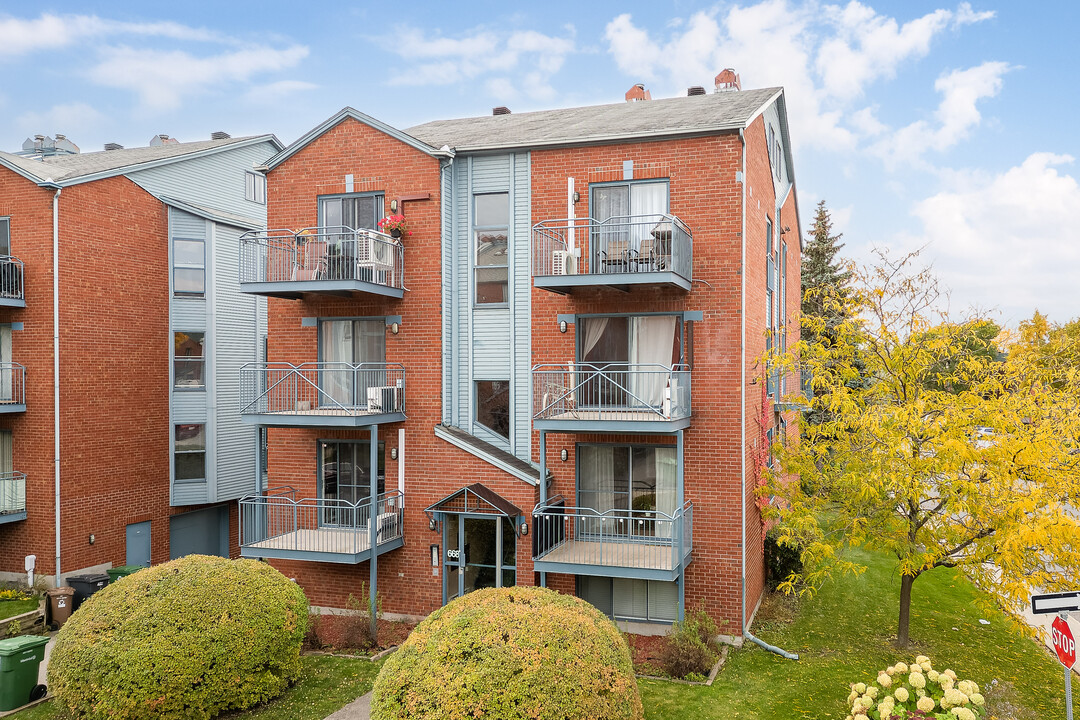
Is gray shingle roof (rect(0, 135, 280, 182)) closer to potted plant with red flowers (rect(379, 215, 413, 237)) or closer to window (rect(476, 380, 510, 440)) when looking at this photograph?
potted plant with red flowers (rect(379, 215, 413, 237))

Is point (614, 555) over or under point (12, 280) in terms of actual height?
under

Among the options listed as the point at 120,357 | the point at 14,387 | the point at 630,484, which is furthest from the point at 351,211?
the point at 14,387

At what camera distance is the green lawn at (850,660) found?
10.6 metres

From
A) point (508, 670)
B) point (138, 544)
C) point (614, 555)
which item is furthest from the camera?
point (138, 544)

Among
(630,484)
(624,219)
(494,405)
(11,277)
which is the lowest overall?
(630,484)

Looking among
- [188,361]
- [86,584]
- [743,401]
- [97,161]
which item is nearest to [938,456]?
[743,401]

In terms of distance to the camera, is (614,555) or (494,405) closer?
(614,555)

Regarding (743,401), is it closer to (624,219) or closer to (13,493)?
(624,219)

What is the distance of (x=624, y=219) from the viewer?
1412 cm

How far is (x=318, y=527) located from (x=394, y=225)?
21.6 ft

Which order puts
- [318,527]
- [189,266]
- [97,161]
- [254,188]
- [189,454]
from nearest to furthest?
[318,527] → [189,454] → [189,266] → [97,161] → [254,188]

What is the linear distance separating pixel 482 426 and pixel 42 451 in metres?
10.4

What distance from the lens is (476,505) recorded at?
14.6m

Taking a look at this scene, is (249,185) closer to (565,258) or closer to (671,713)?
(565,258)
